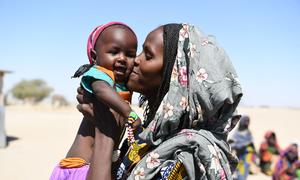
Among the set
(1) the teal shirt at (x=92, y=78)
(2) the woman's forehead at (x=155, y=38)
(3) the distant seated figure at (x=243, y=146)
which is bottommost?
(3) the distant seated figure at (x=243, y=146)

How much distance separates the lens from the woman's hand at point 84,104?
7.95 ft

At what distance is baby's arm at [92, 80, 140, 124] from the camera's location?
7.59 feet

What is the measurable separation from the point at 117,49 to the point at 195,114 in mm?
786

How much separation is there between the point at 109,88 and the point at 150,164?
535 millimetres

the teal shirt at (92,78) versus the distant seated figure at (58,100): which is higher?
the teal shirt at (92,78)

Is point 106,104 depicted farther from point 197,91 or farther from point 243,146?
point 243,146

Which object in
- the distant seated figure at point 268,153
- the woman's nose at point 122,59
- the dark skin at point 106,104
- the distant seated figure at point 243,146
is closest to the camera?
the dark skin at point 106,104

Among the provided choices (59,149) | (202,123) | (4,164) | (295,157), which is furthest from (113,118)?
(59,149)

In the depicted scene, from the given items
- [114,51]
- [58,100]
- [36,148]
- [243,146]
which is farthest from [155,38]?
[58,100]

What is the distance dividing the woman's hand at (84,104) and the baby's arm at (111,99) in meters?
0.11

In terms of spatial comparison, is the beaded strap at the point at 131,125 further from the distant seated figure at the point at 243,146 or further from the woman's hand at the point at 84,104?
the distant seated figure at the point at 243,146

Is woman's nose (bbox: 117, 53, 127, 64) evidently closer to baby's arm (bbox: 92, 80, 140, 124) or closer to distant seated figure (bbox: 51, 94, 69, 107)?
baby's arm (bbox: 92, 80, 140, 124)

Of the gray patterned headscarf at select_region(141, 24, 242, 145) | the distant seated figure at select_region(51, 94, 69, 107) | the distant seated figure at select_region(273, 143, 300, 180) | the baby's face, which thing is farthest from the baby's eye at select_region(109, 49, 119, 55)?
the distant seated figure at select_region(51, 94, 69, 107)

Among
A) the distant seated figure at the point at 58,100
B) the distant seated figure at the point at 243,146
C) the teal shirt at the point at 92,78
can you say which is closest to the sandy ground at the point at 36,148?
the distant seated figure at the point at 243,146
